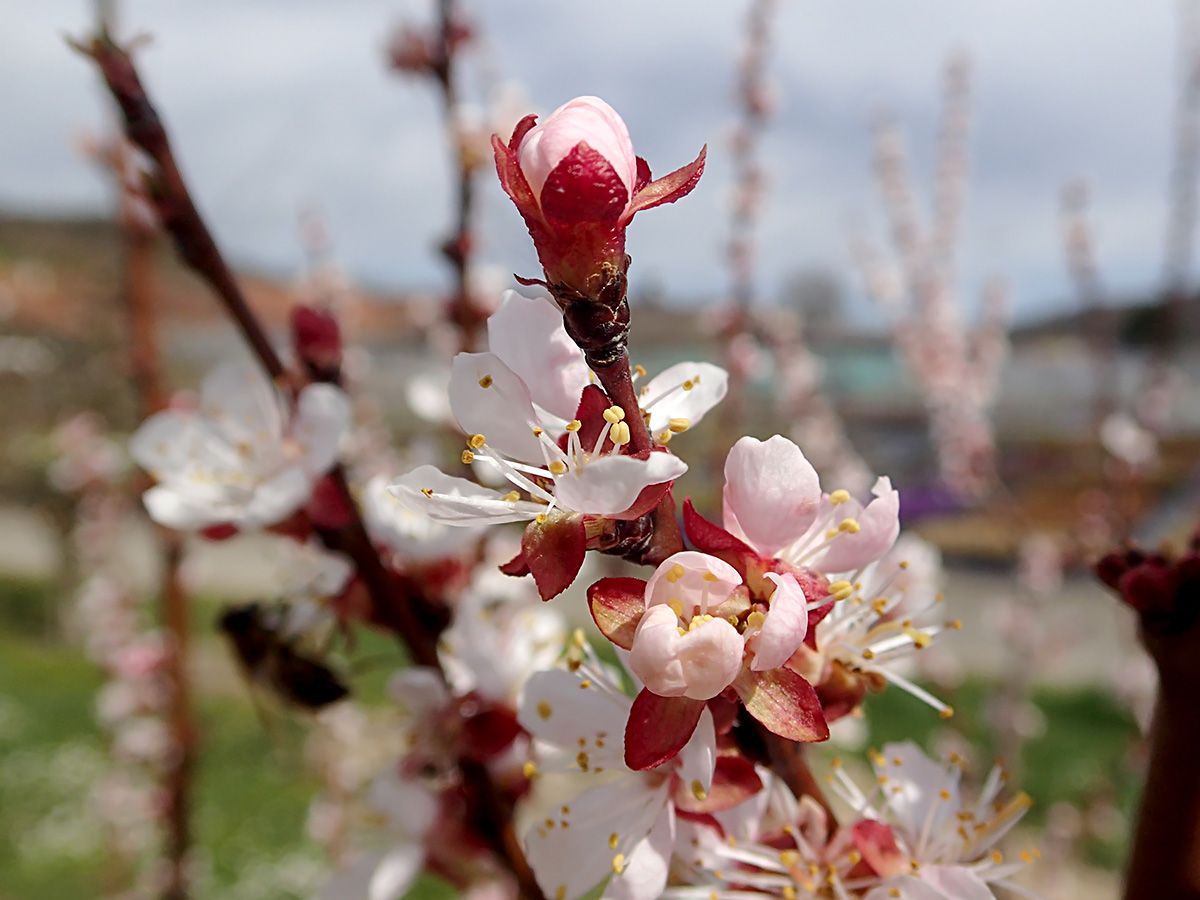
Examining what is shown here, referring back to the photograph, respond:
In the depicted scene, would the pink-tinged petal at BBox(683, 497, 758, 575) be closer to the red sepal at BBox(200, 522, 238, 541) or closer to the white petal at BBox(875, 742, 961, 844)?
the white petal at BBox(875, 742, 961, 844)

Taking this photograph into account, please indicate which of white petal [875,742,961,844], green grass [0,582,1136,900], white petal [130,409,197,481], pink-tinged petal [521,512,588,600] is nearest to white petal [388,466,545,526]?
pink-tinged petal [521,512,588,600]

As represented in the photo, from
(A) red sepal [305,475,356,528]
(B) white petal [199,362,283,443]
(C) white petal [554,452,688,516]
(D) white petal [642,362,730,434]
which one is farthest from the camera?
(B) white petal [199,362,283,443]

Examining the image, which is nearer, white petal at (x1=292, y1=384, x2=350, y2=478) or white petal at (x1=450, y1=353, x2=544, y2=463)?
white petal at (x1=450, y1=353, x2=544, y2=463)

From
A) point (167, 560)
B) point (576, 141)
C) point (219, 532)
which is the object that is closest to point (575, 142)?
point (576, 141)

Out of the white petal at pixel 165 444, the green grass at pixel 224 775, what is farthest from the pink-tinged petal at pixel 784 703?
the green grass at pixel 224 775

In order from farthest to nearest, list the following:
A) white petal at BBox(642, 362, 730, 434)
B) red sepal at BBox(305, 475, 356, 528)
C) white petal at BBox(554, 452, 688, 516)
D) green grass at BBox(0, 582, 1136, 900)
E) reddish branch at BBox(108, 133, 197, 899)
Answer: green grass at BBox(0, 582, 1136, 900) < reddish branch at BBox(108, 133, 197, 899) < red sepal at BBox(305, 475, 356, 528) < white petal at BBox(642, 362, 730, 434) < white petal at BBox(554, 452, 688, 516)

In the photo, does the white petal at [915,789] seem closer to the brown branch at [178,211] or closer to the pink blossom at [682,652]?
the pink blossom at [682,652]

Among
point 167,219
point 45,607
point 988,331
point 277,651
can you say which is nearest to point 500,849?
point 277,651

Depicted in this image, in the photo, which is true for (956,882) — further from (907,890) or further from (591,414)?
(591,414)
